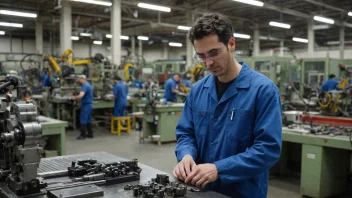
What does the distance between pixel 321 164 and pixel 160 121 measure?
326 centimetres

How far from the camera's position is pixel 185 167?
1440 mm

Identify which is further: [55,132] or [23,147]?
[55,132]

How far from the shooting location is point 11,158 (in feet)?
4.66

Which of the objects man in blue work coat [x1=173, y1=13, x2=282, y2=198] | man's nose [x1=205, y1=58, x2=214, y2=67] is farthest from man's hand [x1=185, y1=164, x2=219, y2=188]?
man's nose [x1=205, y1=58, x2=214, y2=67]

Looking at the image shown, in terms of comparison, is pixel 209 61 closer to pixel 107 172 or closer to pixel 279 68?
pixel 107 172

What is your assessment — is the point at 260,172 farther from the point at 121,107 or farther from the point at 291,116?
the point at 121,107

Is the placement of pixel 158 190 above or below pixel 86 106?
above

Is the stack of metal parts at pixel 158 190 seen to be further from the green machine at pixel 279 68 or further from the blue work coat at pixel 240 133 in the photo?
the green machine at pixel 279 68

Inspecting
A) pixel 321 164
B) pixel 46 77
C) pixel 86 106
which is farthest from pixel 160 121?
pixel 46 77

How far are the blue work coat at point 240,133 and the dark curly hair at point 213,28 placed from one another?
211mm

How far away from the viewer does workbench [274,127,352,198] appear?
11.1 feet

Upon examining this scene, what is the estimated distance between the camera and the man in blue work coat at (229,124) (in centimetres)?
134

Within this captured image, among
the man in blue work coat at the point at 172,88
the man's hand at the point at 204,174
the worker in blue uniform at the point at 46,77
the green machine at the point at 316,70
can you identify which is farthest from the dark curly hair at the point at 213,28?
the green machine at the point at 316,70

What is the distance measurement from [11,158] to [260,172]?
104 centimetres
